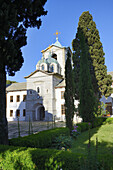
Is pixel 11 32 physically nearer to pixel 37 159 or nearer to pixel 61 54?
pixel 37 159

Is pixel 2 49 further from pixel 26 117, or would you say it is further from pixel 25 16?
pixel 26 117

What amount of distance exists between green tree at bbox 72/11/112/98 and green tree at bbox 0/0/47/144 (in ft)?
36.9

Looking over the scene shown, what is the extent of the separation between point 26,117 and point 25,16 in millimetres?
22476

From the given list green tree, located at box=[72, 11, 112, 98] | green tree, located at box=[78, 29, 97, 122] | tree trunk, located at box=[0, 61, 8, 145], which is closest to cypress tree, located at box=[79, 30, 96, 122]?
green tree, located at box=[78, 29, 97, 122]

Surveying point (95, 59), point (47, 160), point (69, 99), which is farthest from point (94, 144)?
point (95, 59)

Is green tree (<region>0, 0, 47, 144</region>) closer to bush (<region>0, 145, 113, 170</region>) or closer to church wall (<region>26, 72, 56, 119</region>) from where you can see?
bush (<region>0, 145, 113, 170</region>)

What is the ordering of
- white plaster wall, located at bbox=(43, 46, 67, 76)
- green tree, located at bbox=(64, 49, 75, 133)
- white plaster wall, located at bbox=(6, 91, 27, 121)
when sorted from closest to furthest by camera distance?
1. green tree, located at bbox=(64, 49, 75, 133)
2. white plaster wall, located at bbox=(6, 91, 27, 121)
3. white plaster wall, located at bbox=(43, 46, 67, 76)

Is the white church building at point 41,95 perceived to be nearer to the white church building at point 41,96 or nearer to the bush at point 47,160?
the white church building at point 41,96

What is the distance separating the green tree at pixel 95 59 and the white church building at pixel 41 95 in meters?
7.33

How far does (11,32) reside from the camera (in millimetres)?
7715

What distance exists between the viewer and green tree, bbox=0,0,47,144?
6.90 m

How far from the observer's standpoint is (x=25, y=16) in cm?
852

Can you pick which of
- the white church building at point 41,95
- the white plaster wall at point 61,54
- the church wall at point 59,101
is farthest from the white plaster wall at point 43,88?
the white plaster wall at point 61,54

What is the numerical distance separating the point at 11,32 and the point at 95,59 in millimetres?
14558
